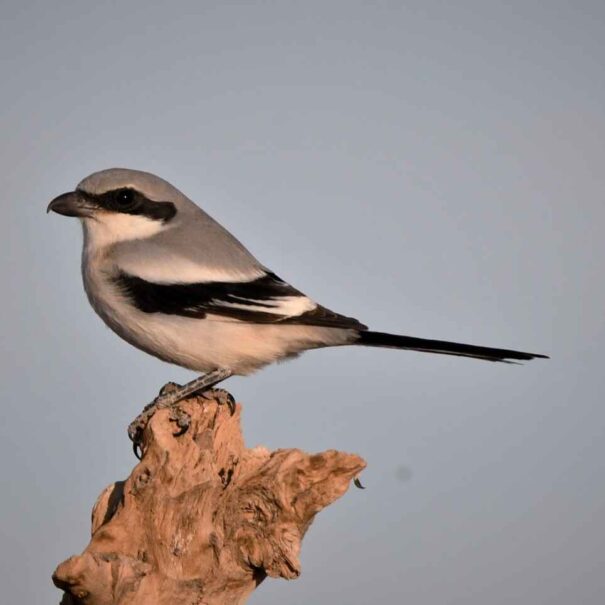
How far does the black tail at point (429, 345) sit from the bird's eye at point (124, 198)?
1.78 m

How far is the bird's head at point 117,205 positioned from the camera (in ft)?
21.8

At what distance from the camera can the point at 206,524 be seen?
16.0 feet

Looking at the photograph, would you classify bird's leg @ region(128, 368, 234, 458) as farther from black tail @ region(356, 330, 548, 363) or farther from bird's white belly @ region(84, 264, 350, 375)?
black tail @ region(356, 330, 548, 363)

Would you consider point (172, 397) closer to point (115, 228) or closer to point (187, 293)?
point (187, 293)

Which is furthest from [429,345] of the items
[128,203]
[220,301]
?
[128,203]

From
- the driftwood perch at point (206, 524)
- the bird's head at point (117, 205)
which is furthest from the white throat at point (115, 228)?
the driftwood perch at point (206, 524)

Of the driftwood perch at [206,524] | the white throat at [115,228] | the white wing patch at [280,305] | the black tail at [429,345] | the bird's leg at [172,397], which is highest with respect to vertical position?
the white throat at [115,228]

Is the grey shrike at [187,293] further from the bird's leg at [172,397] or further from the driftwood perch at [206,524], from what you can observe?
the driftwood perch at [206,524]

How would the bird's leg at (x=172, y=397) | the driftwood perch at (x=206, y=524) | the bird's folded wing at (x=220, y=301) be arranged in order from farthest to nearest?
1. the bird's folded wing at (x=220, y=301)
2. the bird's leg at (x=172, y=397)
3. the driftwood perch at (x=206, y=524)

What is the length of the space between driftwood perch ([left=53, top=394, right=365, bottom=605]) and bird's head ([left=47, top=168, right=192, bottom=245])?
2.03 m

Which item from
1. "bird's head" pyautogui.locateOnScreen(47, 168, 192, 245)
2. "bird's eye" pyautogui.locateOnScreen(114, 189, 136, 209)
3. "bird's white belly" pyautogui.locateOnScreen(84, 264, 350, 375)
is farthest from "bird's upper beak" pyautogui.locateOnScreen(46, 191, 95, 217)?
"bird's white belly" pyautogui.locateOnScreen(84, 264, 350, 375)

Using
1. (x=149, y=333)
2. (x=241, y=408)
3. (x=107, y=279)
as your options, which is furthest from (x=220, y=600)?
(x=107, y=279)

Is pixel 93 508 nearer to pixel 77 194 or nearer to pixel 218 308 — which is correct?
pixel 218 308

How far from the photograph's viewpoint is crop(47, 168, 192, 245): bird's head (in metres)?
6.64
